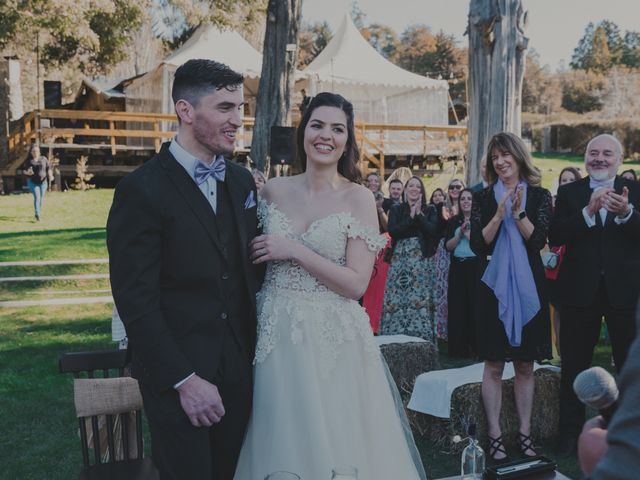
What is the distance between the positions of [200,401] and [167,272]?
17.9 inches

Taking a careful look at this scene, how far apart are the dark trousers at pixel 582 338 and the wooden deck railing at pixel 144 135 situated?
628 inches

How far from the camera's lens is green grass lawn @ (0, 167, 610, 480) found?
15.5 feet

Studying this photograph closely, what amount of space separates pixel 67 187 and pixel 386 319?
52.8 ft

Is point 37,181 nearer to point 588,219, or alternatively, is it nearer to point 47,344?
point 47,344

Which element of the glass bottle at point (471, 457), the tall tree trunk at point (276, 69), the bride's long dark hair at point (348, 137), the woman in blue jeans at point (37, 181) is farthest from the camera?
the woman in blue jeans at point (37, 181)

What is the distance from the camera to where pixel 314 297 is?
3014mm

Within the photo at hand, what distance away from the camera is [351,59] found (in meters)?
25.3

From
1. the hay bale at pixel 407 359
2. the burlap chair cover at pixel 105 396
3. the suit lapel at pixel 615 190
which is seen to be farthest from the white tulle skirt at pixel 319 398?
the hay bale at pixel 407 359

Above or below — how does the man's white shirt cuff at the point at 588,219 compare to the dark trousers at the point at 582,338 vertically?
above

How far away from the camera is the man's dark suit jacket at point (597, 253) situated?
4.38 meters

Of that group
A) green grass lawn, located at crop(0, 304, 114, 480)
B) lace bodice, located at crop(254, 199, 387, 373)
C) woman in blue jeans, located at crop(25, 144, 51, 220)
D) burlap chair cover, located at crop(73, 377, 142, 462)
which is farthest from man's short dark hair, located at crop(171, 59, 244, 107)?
woman in blue jeans, located at crop(25, 144, 51, 220)

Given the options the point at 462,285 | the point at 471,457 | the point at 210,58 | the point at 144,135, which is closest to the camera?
the point at 471,457

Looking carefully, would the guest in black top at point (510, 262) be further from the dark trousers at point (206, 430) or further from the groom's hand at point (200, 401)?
the groom's hand at point (200, 401)

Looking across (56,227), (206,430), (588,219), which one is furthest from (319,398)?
(56,227)
